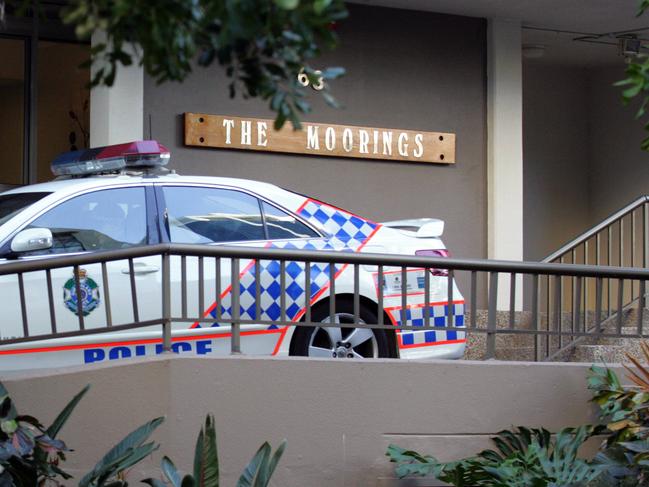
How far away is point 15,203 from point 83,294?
0.84 meters

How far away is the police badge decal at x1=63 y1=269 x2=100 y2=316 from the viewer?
22.7 ft

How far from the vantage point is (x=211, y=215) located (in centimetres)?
762

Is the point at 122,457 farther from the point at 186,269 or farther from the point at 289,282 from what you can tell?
the point at 289,282

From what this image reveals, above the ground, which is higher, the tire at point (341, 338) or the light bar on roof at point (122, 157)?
the light bar on roof at point (122, 157)

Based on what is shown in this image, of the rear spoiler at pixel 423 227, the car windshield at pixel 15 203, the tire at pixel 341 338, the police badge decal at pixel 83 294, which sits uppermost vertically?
the car windshield at pixel 15 203

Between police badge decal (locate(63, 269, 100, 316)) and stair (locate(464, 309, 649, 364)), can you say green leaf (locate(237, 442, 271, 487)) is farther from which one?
stair (locate(464, 309, 649, 364))

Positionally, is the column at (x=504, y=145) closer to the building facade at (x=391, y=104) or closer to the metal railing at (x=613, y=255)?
the building facade at (x=391, y=104)

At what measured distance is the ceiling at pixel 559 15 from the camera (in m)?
11.3

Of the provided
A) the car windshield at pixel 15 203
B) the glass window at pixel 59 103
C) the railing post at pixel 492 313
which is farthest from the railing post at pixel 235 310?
the glass window at pixel 59 103

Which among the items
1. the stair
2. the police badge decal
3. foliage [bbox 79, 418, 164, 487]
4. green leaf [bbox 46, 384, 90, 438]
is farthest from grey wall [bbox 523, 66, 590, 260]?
green leaf [bbox 46, 384, 90, 438]

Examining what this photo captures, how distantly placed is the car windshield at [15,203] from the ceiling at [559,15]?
4.51 meters

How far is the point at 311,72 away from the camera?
3.53m

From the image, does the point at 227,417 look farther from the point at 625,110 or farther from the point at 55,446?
the point at 625,110

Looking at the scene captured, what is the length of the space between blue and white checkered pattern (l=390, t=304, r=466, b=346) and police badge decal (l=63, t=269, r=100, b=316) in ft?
6.11
